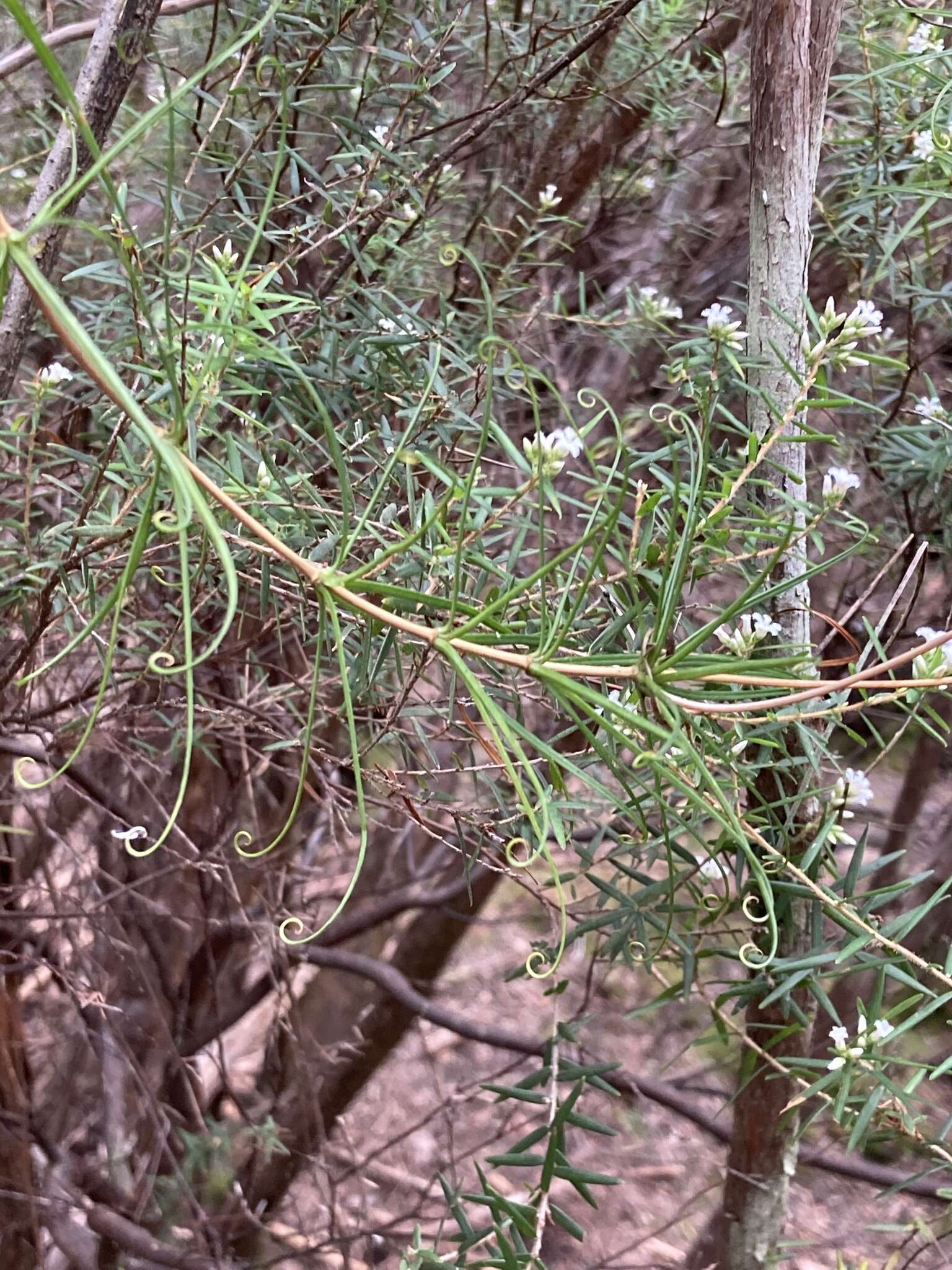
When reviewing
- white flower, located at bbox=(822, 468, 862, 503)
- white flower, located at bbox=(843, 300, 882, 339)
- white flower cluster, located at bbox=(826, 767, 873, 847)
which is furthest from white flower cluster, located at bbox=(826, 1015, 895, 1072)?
white flower, located at bbox=(843, 300, 882, 339)

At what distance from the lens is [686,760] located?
0.60m

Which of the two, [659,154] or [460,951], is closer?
[659,154]

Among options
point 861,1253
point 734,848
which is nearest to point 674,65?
point 734,848

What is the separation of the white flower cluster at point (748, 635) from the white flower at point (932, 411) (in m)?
0.33

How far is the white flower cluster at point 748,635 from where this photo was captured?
700mm

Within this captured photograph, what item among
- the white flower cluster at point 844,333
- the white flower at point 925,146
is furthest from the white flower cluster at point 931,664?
the white flower at point 925,146

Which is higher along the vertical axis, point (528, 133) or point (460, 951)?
point (528, 133)

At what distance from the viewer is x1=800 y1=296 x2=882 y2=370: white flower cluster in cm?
67

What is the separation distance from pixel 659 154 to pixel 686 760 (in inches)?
43.8

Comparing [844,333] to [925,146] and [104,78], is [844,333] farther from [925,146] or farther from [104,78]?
[104,78]

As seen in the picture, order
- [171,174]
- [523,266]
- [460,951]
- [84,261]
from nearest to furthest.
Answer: [171,174] < [523,266] < [84,261] < [460,951]

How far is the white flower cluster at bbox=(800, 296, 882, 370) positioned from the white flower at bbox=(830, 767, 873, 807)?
1.03ft

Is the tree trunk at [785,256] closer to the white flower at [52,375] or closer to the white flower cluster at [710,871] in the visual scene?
the white flower cluster at [710,871]

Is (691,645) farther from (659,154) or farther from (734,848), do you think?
(659,154)
